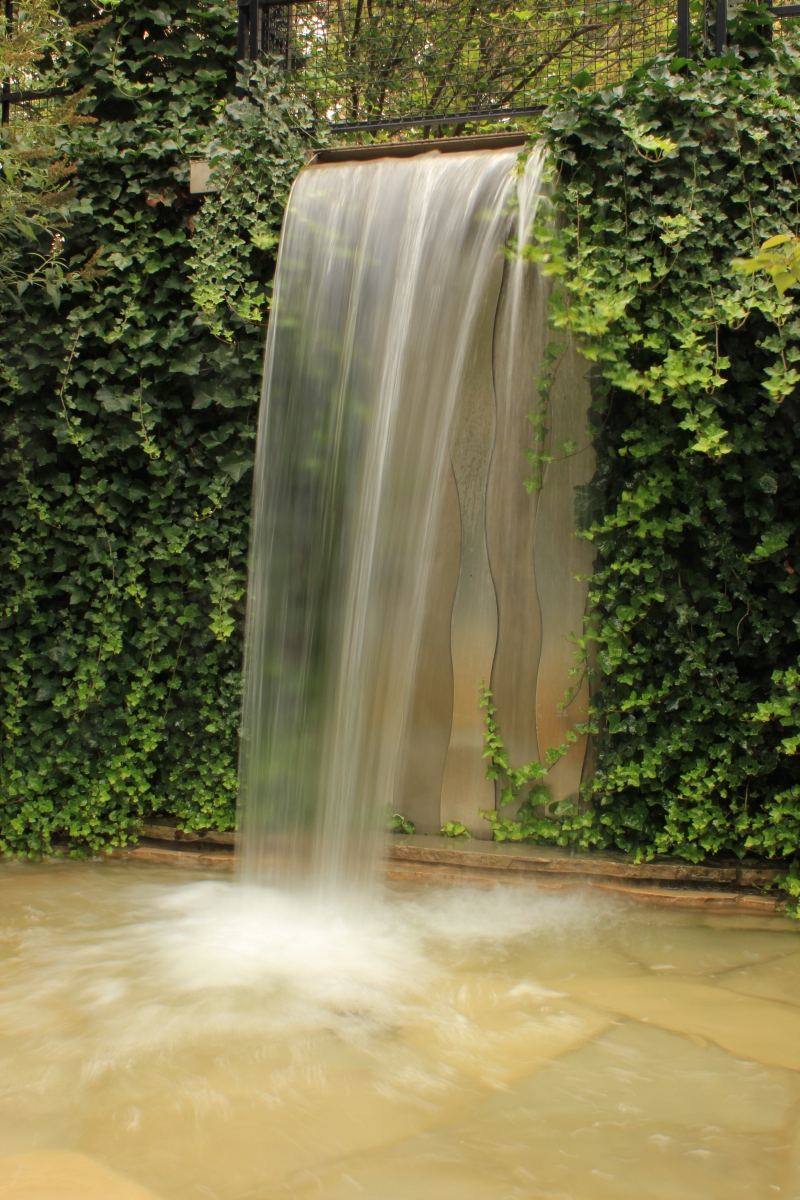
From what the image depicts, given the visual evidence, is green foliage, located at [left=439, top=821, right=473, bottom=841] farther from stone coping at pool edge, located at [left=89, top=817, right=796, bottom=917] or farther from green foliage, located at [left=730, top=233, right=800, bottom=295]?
green foliage, located at [left=730, top=233, right=800, bottom=295]

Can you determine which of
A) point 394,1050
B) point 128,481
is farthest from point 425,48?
point 394,1050

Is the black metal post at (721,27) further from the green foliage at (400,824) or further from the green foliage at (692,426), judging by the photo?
the green foliage at (400,824)

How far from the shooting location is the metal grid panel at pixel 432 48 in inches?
177

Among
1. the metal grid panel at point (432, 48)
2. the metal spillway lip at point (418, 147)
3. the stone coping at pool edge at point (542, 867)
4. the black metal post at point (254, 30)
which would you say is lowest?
the stone coping at pool edge at point (542, 867)

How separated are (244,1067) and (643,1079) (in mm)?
1092

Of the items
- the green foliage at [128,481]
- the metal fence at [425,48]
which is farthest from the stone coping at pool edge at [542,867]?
the metal fence at [425,48]

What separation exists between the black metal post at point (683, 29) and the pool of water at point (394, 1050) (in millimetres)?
3507

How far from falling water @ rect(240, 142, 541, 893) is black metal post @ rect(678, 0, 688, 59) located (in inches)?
31.0

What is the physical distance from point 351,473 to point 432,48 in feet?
12.5

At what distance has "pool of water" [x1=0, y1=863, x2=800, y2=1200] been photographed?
2035 mm

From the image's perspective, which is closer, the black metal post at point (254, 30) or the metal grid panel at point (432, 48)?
the black metal post at point (254, 30)

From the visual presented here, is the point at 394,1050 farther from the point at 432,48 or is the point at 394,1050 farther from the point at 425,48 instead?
the point at 425,48

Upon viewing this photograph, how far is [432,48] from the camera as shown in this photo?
585cm

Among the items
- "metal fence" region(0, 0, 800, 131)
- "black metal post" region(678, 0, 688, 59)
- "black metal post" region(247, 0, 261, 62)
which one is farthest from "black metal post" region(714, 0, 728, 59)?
"black metal post" region(247, 0, 261, 62)
